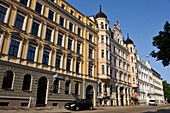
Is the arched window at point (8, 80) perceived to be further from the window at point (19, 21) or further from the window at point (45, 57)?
the window at point (19, 21)

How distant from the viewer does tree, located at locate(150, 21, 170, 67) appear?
1548 centimetres

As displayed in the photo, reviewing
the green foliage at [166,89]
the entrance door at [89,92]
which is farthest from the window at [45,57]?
the green foliage at [166,89]

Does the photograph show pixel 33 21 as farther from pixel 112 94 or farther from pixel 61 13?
pixel 112 94

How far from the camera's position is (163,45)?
15695 mm

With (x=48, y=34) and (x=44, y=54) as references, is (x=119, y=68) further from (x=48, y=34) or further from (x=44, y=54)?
(x=44, y=54)

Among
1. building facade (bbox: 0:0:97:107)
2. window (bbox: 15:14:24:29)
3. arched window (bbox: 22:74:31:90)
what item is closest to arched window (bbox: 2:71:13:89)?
building facade (bbox: 0:0:97:107)

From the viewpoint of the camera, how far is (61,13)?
27562 mm

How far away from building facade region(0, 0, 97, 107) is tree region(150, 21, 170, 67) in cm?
1540

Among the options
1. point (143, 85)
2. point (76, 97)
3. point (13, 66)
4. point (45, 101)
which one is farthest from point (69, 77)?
point (143, 85)

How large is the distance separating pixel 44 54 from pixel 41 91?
590cm

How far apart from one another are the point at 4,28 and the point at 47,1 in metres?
9.74

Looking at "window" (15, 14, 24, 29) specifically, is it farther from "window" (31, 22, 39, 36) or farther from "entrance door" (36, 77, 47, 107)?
"entrance door" (36, 77, 47, 107)

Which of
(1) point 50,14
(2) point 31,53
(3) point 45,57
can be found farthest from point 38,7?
(3) point 45,57

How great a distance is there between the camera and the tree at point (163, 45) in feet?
50.8
